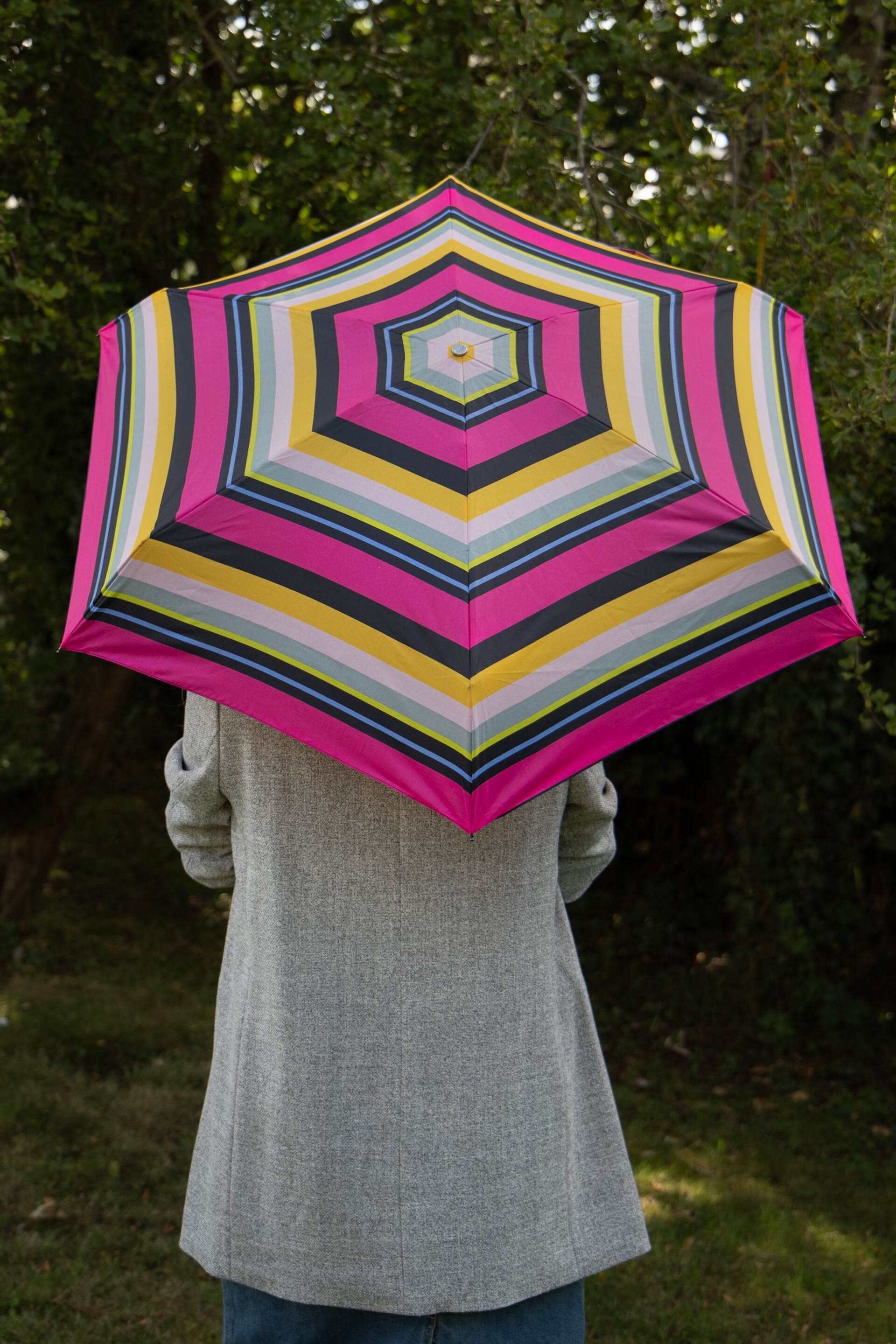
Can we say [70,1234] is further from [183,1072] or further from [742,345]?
[742,345]

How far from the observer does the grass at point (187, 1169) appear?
3498 millimetres

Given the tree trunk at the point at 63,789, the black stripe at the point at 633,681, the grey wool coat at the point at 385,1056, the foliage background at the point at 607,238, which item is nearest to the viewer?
the black stripe at the point at 633,681

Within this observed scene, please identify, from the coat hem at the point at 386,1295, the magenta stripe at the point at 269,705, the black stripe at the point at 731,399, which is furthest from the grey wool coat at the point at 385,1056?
the black stripe at the point at 731,399

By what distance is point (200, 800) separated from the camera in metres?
1.85

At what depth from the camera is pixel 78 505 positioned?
6.22 metres

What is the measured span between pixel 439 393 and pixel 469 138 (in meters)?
2.68

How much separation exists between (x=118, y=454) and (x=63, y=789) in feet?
14.9

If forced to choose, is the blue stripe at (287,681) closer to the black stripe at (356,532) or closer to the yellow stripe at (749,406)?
the black stripe at (356,532)

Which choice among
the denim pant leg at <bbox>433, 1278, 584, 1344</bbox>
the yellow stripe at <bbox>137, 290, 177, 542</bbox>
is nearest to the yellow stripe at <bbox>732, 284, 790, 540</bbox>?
the yellow stripe at <bbox>137, 290, 177, 542</bbox>

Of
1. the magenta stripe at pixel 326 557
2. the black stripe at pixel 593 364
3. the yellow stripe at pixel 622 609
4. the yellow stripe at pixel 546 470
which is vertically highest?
the black stripe at pixel 593 364

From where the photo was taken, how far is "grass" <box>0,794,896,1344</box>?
11.5 ft

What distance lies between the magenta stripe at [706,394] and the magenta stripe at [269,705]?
22.6 inches

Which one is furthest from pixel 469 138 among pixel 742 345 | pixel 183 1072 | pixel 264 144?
pixel 183 1072

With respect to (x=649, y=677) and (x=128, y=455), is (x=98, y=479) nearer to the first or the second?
(x=128, y=455)
